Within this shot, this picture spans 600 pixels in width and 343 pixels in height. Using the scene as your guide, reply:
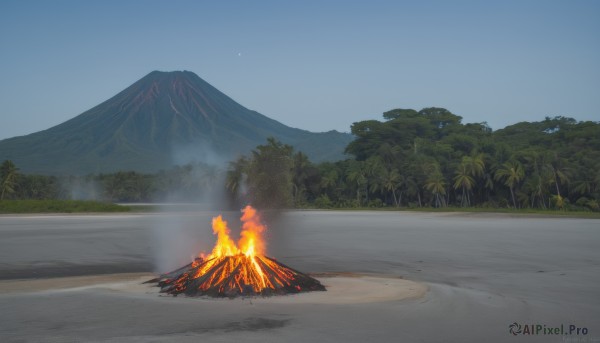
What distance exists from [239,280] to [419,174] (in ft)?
330

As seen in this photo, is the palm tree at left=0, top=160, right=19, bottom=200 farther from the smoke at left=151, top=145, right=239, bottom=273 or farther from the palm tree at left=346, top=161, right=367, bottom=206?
the palm tree at left=346, top=161, right=367, bottom=206

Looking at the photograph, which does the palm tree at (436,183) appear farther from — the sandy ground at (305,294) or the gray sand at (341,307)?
the sandy ground at (305,294)

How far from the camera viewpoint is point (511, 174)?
326 feet

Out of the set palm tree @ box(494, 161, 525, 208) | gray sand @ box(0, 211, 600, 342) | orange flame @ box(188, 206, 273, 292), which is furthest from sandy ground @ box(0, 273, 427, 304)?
palm tree @ box(494, 161, 525, 208)

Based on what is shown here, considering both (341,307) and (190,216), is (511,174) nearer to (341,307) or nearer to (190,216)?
(190,216)

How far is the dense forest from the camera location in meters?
96.8

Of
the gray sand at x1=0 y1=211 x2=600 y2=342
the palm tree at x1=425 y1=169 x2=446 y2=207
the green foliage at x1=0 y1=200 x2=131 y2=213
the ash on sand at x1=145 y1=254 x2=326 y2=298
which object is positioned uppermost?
the palm tree at x1=425 y1=169 x2=446 y2=207

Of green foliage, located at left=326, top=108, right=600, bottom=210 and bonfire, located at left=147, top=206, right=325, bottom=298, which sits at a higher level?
green foliage, located at left=326, top=108, right=600, bottom=210

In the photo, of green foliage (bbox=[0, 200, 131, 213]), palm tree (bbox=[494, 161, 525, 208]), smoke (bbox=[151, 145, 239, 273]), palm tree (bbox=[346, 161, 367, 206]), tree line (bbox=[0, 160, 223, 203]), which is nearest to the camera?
smoke (bbox=[151, 145, 239, 273])

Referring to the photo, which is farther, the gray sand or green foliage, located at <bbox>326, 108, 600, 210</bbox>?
green foliage, located at <bbox>326, 108, 600, 210</bbox>

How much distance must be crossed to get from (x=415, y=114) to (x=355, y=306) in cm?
16855

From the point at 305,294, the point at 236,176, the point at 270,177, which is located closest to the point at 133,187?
the point at 236,176

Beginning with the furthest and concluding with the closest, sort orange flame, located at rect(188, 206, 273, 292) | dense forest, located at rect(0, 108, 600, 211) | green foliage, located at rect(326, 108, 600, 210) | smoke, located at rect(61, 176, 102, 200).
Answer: smoke, located at rect(61, 176, 102, 200) → dense forest, located at rect(0, 108, 600, 211) → green foliage, located at rect(326, 108, 600, 210) → orange flame, located at rect(188, 206, 273, 292)

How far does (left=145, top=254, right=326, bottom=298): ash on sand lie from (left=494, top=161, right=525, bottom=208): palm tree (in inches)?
3553
